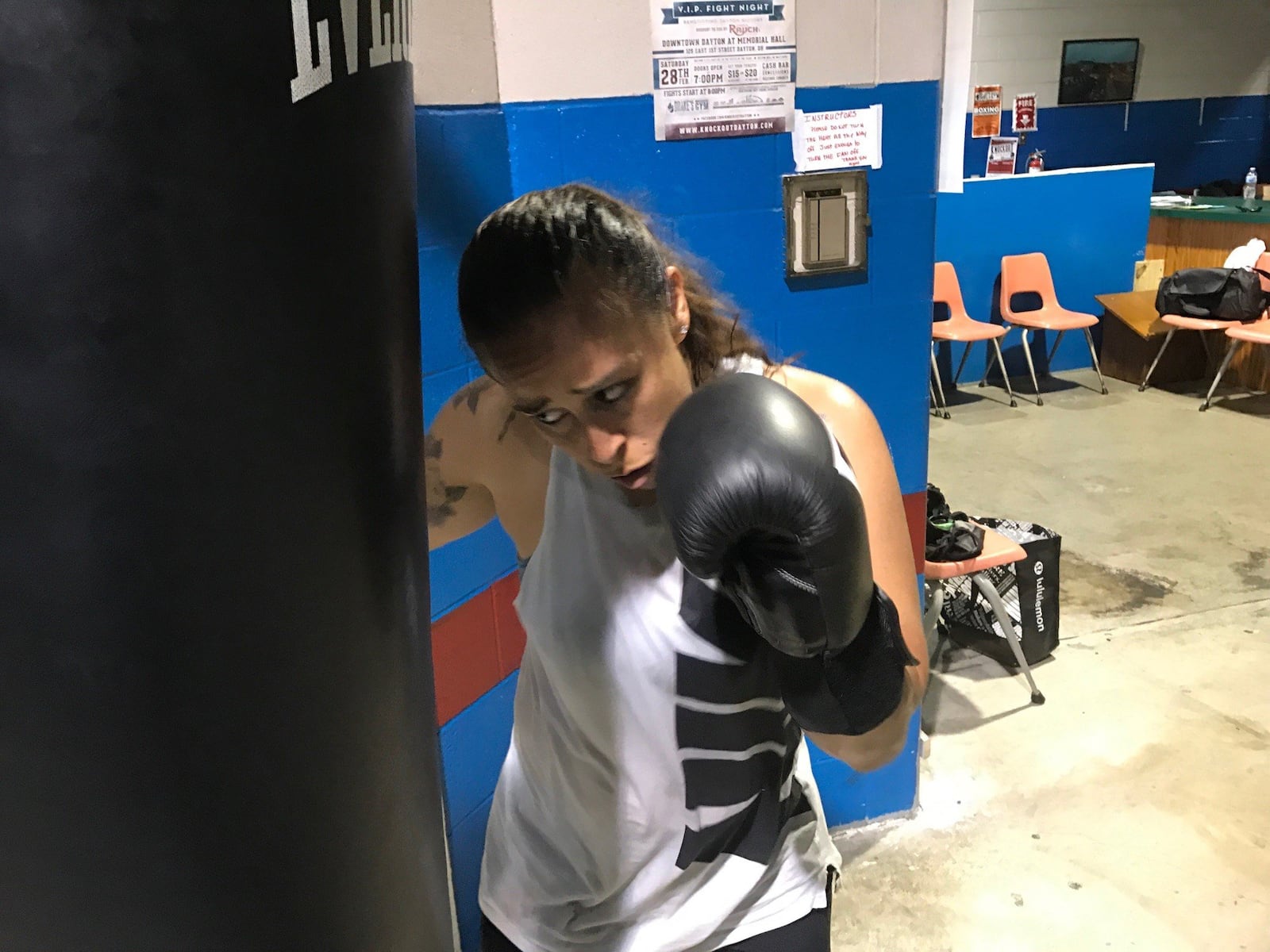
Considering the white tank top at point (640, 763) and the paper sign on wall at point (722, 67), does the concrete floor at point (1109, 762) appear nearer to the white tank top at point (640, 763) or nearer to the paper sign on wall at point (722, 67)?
the white tank top at point (640, 763)

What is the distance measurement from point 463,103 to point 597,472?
71cm

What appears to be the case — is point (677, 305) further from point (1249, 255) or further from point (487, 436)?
point (1249, 255)

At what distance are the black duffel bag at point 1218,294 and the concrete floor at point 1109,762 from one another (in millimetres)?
1362

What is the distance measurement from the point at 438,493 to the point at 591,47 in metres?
0.74

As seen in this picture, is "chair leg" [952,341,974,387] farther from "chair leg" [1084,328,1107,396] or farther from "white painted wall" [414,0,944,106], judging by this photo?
"white painted wall" [414,0,944,106]

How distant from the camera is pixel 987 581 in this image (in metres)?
2.94

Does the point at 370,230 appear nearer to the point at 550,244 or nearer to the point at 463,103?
the point at 550,244

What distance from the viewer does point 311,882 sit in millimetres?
349

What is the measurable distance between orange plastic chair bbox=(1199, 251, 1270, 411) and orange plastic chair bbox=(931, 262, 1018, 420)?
100cm

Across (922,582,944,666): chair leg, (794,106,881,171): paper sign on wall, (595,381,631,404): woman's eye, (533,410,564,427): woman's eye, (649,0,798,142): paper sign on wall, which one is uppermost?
(649,0,798,142): paper sign on wall

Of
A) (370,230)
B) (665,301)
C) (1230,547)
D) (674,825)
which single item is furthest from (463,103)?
(1230,547)

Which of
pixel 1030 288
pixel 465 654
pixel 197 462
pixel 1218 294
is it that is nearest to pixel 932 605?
pixel 465 654

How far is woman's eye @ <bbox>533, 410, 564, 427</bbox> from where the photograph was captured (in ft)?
2.85

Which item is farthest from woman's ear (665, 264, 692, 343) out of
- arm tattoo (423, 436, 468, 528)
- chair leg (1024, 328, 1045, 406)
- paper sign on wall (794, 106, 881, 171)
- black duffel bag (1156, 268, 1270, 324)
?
black duffel bag (1156, 268, 1270, 324)
